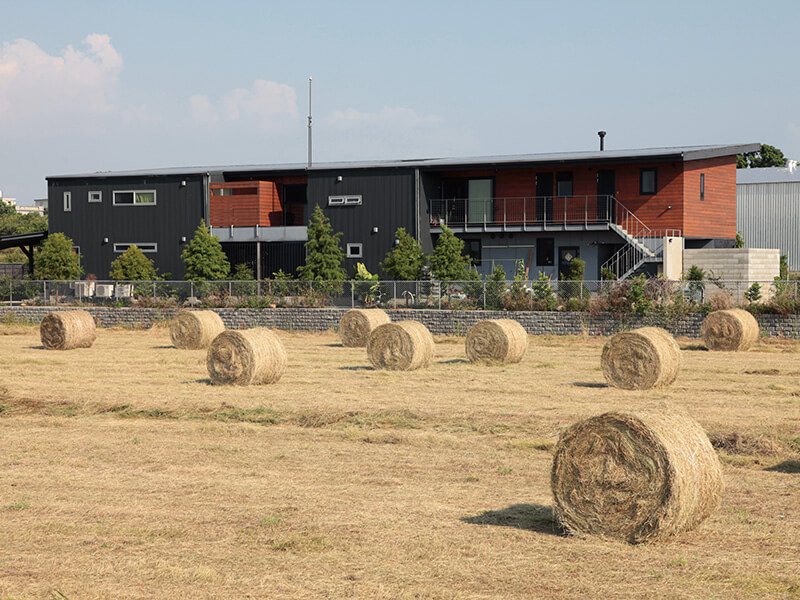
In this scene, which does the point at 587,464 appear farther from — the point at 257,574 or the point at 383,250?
the point at 383,250

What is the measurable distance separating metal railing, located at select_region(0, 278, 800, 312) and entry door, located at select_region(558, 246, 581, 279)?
393 centimetres

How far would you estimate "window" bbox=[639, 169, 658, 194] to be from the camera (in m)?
41.4

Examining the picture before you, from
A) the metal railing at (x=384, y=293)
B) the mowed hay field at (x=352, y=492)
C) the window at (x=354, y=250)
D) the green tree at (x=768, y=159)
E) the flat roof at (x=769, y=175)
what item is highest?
the green tree at (x=768, y=159)

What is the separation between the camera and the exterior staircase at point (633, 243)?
1537 inches

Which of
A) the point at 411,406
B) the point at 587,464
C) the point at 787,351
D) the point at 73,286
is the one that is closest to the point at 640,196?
the point at 787,351

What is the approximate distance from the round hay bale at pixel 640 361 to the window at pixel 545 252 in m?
23.0

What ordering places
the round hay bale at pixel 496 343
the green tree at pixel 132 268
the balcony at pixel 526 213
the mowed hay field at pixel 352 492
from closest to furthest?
the mowed hay field at pixel 352 492, the round hay bale at pixel 496 343, the balcony at pixel 526 213, the green tree at pixel 132 268

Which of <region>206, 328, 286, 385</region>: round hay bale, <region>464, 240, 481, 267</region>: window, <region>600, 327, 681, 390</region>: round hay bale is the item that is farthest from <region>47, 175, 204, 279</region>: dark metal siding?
<region>600, 327, 681, 390</region>: round hay bale

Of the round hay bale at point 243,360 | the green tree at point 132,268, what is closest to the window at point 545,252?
the green tree at point 132,268

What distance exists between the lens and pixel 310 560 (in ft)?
28.1

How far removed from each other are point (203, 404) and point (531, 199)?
27990mm

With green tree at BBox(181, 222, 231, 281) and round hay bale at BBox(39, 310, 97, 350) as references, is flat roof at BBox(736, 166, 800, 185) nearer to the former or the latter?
green tree at BBox(181, 222, 231, 281)

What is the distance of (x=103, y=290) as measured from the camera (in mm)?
42812

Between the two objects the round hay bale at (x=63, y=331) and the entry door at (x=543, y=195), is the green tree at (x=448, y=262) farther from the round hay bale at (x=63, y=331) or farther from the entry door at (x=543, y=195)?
the round hay bale at (x=63, y=331)
